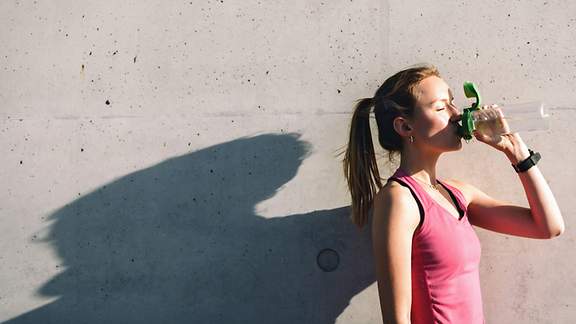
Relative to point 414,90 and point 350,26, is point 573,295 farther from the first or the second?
point 350,26

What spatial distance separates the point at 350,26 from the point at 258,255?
90cm

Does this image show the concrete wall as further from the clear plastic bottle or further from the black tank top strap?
the black tank top strap

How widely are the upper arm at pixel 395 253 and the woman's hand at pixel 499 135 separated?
1.13 feet

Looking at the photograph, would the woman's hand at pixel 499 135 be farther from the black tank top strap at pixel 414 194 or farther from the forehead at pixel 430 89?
the black tank top strap at pixel 414 194

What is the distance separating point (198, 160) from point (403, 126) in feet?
2.53

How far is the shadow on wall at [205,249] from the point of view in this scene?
7.23ft

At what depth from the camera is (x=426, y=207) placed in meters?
1.80

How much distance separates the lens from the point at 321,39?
7.20 feet

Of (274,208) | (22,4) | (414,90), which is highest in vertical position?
(22,4)

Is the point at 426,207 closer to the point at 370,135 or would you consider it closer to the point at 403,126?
the point at 403,126

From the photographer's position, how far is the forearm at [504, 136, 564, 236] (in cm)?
189

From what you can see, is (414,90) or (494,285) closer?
(414,90)

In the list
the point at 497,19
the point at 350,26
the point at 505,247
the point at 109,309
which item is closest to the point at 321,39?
the point at 350,26

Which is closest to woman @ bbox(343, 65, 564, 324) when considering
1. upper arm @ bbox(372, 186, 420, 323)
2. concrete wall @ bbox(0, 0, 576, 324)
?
upper arm @ bbox(372, 186, 420, 323)
